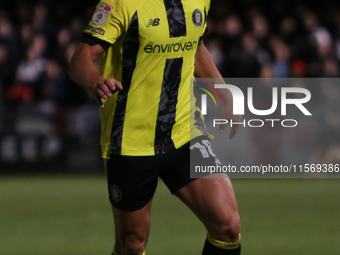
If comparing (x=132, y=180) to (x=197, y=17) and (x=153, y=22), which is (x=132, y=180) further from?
(x=197, y=17)

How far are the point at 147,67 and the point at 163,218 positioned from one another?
399 cm

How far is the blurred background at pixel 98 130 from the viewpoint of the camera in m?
8.14

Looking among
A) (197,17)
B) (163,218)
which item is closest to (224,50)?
(163,218)

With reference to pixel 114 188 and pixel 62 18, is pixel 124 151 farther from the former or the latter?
pixel 62 18

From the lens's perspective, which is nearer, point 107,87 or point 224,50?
point 107,87

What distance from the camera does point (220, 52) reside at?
11.9m

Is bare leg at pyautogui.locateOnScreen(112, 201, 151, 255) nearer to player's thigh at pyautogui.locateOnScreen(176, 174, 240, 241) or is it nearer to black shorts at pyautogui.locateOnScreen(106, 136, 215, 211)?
black shorts at pyautogui.locateOnScreen(106, 136, 215, 211)

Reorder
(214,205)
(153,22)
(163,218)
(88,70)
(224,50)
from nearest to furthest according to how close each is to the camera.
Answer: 1. (88,70)
2. (153,22)
3. (214,205)
4. (163,218)
5. (224,50)

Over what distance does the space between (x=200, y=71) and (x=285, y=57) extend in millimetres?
7152

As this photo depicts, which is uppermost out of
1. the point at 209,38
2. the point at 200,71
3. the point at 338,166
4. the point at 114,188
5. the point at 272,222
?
the point at 200,71

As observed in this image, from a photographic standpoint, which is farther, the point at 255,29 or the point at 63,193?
the point at 255,29

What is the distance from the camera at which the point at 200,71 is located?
16.6 feet

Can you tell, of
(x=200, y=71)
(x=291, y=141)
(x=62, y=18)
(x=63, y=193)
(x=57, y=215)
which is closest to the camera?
(x=200, y=71)

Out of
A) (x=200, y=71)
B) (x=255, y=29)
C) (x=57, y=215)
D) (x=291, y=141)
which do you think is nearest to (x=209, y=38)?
(x=255, y=29)
